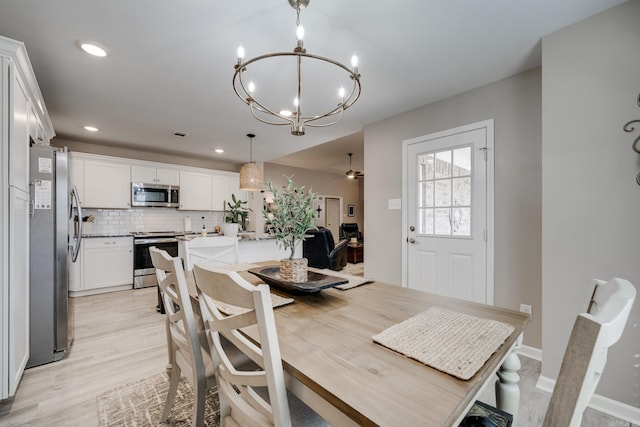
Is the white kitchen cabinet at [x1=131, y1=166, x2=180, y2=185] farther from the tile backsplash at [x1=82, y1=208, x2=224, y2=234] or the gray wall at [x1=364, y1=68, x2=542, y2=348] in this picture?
the gray wall at [x1=364, y1=68, x2=542, y2=348]

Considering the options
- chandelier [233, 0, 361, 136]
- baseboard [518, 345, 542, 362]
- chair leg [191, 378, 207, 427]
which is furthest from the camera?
baseboard [518, 345, 542, 362]

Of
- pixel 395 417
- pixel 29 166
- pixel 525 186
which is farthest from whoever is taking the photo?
pixel 525 186

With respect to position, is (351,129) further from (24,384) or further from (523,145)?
(24,384)

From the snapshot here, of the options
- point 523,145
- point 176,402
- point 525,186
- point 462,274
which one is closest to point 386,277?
point 462,274

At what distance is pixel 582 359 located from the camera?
51 cm

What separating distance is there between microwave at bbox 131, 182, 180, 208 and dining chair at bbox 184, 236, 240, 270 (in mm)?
3071

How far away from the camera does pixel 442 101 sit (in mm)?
2957

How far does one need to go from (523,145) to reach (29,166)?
4006mm

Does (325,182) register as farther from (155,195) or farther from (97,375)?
(97,375)

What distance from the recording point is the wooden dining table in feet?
1.93

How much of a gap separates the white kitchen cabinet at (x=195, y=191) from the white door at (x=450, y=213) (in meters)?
4.08

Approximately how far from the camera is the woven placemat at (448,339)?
0.76m

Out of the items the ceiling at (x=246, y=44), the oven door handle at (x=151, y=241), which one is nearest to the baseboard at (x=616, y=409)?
the ceiling at (x=246, y=44)

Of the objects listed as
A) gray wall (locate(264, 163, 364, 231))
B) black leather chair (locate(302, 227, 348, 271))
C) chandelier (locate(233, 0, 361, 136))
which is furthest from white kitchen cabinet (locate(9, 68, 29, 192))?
gray wall (locate(264, 163, 364, 231))
